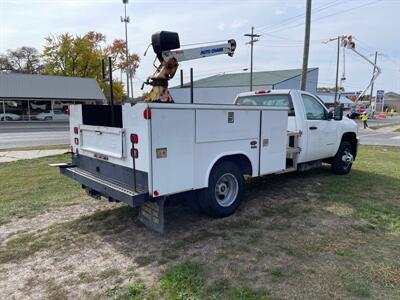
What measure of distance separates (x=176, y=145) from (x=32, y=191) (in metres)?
4.45

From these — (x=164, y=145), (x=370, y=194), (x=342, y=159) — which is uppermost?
(x=164, y=145)

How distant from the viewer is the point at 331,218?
536 cm

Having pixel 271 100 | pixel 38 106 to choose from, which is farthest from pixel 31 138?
pixel 38 106

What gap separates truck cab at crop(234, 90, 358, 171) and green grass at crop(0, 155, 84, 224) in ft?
14.1

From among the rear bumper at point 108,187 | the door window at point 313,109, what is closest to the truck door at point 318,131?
the door window at point 313,109

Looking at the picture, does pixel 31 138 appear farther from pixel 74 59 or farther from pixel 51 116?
pixel 74 59

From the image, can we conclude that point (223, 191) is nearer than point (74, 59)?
Yes

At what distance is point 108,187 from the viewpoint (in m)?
4.48

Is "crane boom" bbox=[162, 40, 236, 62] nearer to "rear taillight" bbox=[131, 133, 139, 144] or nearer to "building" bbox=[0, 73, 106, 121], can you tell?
"rear taillight" bbox=[131, 133, 139, 144]

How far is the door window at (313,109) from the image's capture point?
704cm

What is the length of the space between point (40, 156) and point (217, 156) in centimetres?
951

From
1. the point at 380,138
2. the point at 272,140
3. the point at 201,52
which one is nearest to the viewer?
the point at 272,140

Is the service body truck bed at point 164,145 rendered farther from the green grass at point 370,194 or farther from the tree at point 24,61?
the tree at point 24,61

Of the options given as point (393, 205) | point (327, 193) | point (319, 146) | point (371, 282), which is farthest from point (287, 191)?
point (371, 282)
